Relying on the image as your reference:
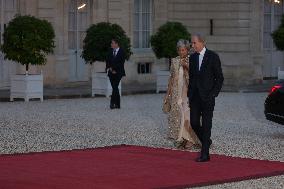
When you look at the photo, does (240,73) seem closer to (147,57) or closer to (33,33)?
(147,57)

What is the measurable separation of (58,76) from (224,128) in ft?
44.1

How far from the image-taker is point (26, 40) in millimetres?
27953

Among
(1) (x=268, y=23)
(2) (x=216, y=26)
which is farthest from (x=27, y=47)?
(1) (x=268, y=23)

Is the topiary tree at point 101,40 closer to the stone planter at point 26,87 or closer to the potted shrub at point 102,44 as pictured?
the potted shrub at point 102,44

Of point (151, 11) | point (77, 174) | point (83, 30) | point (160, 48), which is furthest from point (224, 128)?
point (151, 11)

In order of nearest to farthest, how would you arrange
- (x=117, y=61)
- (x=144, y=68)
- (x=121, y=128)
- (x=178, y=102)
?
1. (x=178, y=102)
2. (x=121, y=128)
3. (x=117, y=61)
4. (x=144, y=68)

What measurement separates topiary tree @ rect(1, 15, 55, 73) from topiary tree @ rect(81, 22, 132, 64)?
207cm

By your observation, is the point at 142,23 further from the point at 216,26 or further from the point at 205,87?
the point at 205,87

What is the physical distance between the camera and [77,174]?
46.1ft

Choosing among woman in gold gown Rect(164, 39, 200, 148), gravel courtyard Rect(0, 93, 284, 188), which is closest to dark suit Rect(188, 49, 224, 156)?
gravel courtyard Rect(0, 93, 284, 188)

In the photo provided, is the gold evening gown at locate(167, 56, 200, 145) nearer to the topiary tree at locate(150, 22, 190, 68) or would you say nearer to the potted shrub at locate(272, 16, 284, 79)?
the topiary tree at locate(150, 22, 190, 68)

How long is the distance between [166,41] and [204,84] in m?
17.0

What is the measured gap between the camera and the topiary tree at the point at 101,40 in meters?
30.2

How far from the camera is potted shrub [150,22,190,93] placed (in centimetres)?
3275
